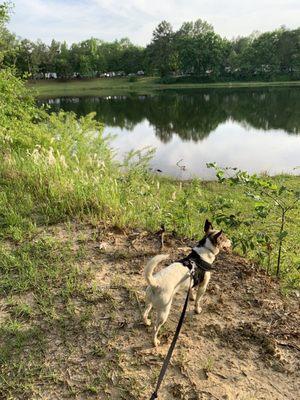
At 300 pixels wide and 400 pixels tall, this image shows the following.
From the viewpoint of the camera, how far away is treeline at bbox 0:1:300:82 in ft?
301

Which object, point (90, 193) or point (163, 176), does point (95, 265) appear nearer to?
point (90, 193)

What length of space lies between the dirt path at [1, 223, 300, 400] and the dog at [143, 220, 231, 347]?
1.00 feet

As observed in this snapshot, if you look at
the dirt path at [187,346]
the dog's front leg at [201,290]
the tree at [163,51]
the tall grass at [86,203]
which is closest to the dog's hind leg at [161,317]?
the dirt path at [187,346]

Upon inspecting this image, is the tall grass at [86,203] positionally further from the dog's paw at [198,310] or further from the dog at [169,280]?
the dog's paw at [198,310]

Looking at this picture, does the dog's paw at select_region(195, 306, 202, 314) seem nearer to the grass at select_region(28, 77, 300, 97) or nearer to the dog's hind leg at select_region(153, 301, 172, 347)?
the dog's hind leg at select_region(153, 301, 172, 347)

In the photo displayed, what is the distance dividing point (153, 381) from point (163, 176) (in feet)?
46.5

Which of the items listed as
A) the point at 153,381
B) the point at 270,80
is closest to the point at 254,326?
the point at 153,381

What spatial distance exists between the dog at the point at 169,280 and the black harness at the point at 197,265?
0.05 ft

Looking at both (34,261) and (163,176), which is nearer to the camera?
(34,261)

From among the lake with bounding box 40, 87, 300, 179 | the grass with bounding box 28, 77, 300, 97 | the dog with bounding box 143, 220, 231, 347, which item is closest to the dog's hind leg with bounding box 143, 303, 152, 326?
the dog with bounding box 143, 220, 231, 347

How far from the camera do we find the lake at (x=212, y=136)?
66.1ft

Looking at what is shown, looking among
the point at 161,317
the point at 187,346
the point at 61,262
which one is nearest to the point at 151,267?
the point at 161,317

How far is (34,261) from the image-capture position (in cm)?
525

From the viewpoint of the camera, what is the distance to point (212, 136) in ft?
89.6
